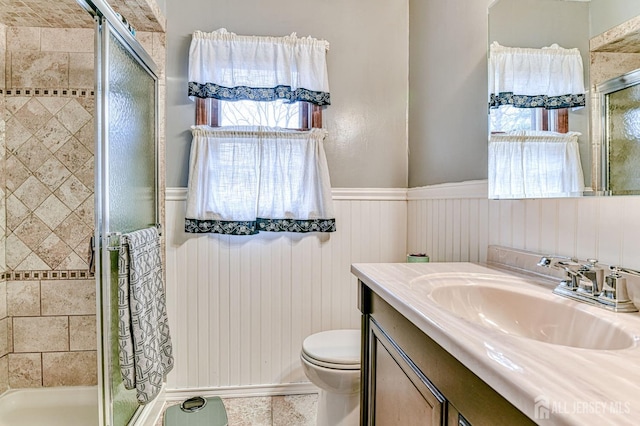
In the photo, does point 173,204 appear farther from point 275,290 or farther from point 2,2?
point 2,2

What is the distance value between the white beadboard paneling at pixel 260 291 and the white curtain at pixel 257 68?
60cm

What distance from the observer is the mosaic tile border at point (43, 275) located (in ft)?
6.08

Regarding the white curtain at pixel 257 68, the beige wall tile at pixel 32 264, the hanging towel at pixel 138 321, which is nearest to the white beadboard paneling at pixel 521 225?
the white curtain at pixel 257 68

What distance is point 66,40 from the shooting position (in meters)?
1.84

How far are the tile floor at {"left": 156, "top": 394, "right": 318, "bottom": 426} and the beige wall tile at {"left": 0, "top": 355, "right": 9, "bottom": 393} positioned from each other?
0.82 metres

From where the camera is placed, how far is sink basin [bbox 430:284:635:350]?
0.71 meters

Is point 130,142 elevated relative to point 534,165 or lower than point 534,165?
elevated

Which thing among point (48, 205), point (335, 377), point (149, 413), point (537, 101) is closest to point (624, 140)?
point (537, 101)

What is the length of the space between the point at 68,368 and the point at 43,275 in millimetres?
513

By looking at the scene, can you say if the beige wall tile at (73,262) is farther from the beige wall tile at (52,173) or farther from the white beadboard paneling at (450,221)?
the white beadboard paneling at (450,221)

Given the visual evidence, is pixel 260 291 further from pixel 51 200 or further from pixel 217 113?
pixel 51 200

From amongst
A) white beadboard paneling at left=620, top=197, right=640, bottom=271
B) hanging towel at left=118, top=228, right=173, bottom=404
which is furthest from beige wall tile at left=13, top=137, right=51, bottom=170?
white beadboard paneling at left=620, top=197, right=640, bottom=271

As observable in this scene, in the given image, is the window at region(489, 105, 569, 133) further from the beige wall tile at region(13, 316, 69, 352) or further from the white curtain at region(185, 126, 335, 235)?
the beige wall tile at region(13, 316, 69, 352)

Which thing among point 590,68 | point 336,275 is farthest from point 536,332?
point 336,275
